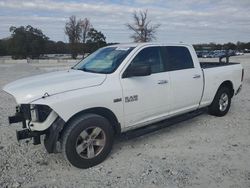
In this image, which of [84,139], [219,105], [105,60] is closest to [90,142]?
[84,139]

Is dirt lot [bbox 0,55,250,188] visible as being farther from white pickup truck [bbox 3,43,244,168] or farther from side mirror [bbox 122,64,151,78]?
side mirror [bbox 122,64,151,78]

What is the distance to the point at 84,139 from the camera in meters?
4.36

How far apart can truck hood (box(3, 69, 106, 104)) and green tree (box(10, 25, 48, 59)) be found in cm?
7694

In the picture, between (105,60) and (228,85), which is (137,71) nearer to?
(105,60)

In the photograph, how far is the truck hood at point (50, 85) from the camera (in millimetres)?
4008

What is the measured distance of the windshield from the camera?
4879mm

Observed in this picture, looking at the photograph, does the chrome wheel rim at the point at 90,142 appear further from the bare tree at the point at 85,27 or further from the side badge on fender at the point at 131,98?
the bare tree at the point at 85,27

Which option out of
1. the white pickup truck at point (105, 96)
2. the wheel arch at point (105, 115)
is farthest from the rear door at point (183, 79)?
the wheel arch at point (105, 115)

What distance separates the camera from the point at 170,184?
3902 mm

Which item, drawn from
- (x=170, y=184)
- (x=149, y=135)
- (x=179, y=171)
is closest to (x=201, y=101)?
(x=149, y=135)

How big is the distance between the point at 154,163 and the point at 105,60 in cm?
197

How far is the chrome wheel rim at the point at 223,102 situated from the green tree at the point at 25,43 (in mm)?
75803

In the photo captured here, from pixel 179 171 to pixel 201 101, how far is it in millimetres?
2417

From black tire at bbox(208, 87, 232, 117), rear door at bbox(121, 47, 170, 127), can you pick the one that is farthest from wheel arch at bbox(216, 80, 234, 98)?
rear door at bbox(121, 47, 170, 127)
